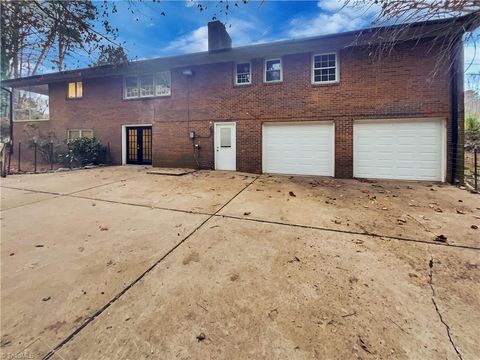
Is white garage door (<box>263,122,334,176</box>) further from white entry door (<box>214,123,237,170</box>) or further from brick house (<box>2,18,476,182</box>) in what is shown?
white entry door (<box>214,123,237,170</box>)

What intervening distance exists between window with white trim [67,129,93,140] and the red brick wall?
0.33 meters

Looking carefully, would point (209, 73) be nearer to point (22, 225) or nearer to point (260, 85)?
point (260, 85)

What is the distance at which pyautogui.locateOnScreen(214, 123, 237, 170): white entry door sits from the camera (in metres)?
10.5

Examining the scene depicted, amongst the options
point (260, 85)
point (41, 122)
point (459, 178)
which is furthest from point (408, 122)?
point (41, 122)

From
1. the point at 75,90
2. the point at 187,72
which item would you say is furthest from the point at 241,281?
the point at 75,90

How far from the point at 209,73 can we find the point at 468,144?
1461 cm

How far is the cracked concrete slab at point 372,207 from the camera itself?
4051 millimetres

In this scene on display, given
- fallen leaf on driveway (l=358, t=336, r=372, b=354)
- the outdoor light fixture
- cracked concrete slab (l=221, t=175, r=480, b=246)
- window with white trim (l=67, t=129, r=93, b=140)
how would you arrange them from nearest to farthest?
1. fallen leaf on driveway (l=358, t=336, r=372, b=354)
2. cracked concrete slab (l=221, t=175, r=480, b=246)
3. the outdoor light fixture
4. window with white trim (l=67, t=129, r=93, b=140)

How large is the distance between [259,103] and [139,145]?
22.5 ft

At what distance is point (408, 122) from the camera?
27.5 ft

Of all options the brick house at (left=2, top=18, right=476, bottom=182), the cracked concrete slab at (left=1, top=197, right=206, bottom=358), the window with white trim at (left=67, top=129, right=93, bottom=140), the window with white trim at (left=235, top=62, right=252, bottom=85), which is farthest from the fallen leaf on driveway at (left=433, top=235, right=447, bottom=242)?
the window with white trim at (left=67, top=129, right=93, bottom=140)

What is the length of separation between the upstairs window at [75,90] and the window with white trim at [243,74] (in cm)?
936

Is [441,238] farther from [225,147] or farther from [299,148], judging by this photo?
[225,147]

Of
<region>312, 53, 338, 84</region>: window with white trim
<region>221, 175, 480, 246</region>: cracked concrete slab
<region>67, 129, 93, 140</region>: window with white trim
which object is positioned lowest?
<region>221, 175, 480, 246</region>: cracked concrete slab
